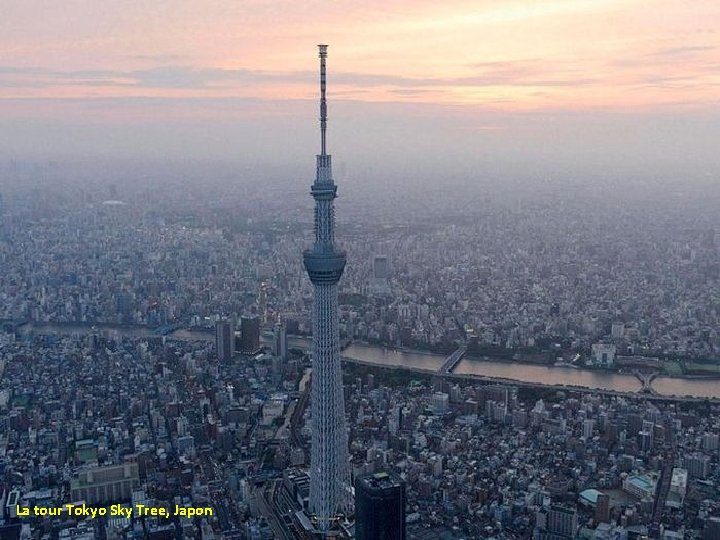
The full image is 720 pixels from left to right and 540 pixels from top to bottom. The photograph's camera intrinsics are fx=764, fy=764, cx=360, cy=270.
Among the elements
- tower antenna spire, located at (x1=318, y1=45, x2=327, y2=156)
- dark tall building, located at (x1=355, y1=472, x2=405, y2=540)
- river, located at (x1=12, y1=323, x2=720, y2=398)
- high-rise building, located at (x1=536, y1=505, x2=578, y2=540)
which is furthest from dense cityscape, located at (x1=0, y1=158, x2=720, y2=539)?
tower antenna spire, located at (x1=318, y1=45, x2=327, y2=156)

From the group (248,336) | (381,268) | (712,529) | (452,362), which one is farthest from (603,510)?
(381,268)

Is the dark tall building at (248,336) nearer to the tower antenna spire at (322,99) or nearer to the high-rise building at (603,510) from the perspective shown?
the tower antenna spire at (322,99)

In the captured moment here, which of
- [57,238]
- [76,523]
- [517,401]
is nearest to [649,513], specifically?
[517,401]

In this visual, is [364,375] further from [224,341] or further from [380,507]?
[380,507]

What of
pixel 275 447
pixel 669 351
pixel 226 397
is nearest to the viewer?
pixel 275 447

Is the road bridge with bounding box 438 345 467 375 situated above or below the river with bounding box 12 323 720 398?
above

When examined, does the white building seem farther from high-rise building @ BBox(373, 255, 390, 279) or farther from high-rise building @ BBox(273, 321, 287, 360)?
high-rise building @ BBox(373, 255, 390, 279)

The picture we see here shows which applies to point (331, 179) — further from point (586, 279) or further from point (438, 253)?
point (438, 253)
